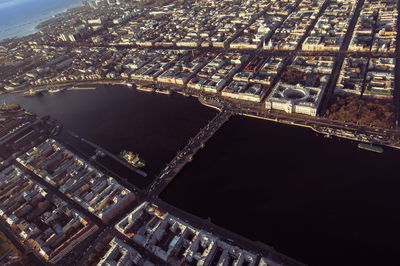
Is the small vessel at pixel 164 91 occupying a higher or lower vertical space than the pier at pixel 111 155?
higher

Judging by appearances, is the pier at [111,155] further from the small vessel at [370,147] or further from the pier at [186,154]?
the small vessel at [370,147]

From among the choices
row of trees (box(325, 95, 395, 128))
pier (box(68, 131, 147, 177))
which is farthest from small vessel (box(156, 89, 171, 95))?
row of trees (box(325, 95, 395, 128))

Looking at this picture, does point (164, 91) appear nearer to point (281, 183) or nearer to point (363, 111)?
point (281, 183)

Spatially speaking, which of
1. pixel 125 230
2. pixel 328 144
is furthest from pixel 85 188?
pixel 328 144

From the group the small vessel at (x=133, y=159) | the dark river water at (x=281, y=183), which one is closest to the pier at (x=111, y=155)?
the small vessel at (x=133, y=159)

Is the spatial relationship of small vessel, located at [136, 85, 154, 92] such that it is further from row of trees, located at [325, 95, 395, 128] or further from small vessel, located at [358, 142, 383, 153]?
small vessel, located at [358, 142, 383, 153]

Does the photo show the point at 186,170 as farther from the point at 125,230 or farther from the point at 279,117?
the point at 279,117
